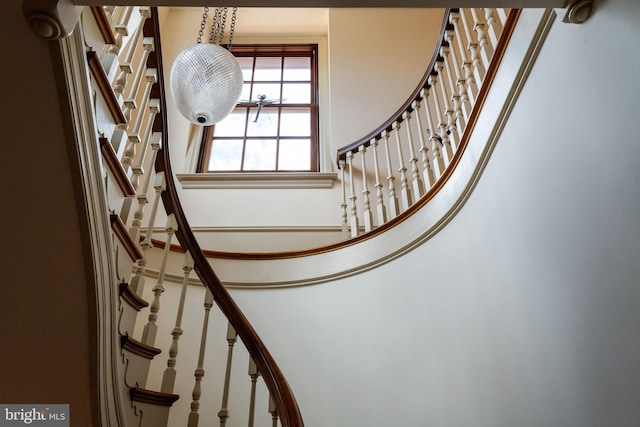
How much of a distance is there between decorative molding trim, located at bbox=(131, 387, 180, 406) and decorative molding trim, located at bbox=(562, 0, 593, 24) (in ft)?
6.07

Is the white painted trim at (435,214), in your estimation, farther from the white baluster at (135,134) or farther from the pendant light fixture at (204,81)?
the white baluster at (135,134)

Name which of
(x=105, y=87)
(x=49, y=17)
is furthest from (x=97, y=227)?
(x=49, y=17)

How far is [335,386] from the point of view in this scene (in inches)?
101

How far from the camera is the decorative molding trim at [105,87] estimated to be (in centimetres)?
130

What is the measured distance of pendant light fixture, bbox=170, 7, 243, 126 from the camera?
2.75m

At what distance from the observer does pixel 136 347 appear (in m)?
1.63

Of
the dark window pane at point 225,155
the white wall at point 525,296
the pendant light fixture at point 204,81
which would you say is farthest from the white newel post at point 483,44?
the dark window pane at point 225,155

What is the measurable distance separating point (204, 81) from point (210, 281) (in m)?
1.36

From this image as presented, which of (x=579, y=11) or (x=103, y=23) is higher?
(x=103, y=23)

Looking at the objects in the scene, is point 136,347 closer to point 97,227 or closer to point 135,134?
point 97,227

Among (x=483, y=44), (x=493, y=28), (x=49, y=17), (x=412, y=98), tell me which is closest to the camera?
(x=49, y=17)

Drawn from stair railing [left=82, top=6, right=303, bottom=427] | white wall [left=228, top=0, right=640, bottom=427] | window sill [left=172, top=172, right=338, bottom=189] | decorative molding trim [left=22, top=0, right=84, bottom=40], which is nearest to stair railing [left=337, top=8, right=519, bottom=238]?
white wall [left=228, top=0, right=640, bottom=427]

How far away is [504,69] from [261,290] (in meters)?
2.02

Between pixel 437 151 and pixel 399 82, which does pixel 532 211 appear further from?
pixel 399 82
